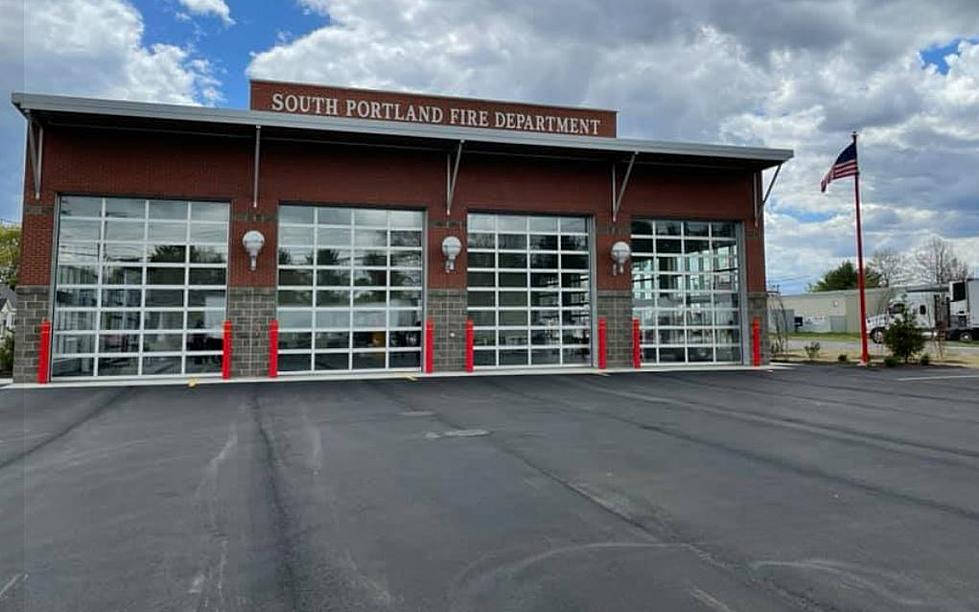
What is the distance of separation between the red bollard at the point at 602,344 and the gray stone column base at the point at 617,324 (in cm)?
9

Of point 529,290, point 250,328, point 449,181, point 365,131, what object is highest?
point 365,131

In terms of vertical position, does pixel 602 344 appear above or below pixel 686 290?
below

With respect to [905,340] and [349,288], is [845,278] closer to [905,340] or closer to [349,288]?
[905,340]

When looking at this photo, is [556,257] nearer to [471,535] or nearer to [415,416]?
[415,416]

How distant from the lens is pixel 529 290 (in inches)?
724

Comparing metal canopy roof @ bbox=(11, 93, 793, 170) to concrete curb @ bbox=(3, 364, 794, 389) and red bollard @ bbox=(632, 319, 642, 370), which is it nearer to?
red bollard @ bbox=(632, 319, 642, 370)

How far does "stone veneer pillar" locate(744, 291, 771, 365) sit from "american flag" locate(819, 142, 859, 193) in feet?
12.9

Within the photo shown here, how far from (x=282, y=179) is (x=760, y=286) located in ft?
47.5

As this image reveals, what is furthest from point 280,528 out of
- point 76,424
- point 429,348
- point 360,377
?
point 429,348

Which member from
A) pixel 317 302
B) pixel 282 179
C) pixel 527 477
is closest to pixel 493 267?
pixel 317 302

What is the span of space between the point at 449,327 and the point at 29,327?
9.91 meters

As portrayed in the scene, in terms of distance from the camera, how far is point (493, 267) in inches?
711

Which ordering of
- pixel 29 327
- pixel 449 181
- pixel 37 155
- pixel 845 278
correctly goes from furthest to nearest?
pixel 845 278 → pixel 449 181 → pixel 37 155 → pixel 29 327

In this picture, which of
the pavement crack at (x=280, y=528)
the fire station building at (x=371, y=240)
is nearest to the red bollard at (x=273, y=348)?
the fire station building at (x=371, y=240)
